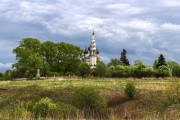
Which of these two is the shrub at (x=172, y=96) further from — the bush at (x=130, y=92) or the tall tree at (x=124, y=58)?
the tall tree at (x=124, y=58)

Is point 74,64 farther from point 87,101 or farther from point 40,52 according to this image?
point 87,101

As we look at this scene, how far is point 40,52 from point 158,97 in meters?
74.6

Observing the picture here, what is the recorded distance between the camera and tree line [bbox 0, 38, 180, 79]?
91125mm

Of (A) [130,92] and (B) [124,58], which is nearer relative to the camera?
(A) [130,92]

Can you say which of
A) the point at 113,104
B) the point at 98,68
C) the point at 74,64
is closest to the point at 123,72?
the point at 98,68

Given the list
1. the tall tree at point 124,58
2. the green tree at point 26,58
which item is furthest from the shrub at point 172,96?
the tall tree at point 124,58

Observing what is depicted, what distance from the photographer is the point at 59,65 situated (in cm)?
11550

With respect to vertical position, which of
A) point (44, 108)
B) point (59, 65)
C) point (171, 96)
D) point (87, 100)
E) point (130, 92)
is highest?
point (59, 65)

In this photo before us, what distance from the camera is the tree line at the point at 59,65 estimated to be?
91125 millimetres

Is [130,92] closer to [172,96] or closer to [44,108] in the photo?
[172,96]

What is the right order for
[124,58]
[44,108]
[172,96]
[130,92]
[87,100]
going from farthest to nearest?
[124,58] < [130,92] < [172,96] < [87,100] < [44,108]

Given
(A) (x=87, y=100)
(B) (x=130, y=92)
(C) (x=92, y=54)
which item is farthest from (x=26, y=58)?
(A) (x=87, y=100)

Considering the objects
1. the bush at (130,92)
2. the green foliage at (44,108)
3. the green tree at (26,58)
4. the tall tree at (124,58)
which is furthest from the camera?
the tall tree at (124,58)

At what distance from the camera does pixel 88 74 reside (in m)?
→ 91.6
